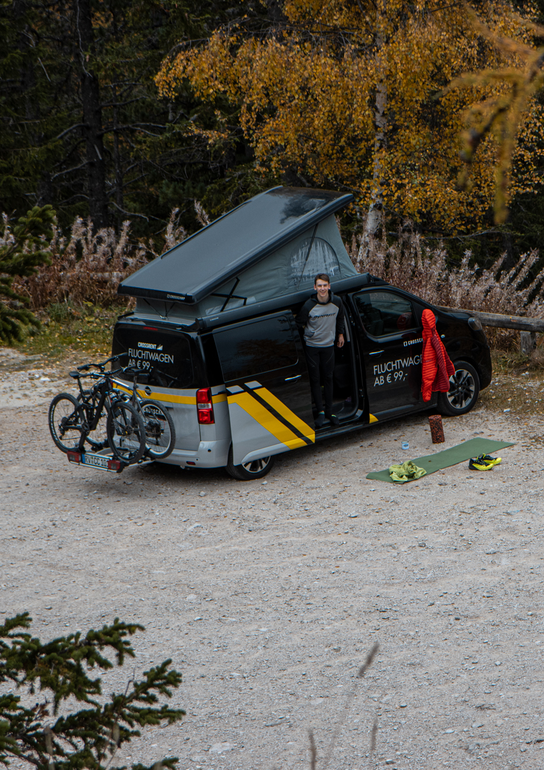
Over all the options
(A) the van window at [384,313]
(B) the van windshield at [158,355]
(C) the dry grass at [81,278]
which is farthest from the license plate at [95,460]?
(C) the dry grass at [81,278]

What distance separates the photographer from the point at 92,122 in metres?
23.0

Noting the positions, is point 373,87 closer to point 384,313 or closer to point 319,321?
point 384,313

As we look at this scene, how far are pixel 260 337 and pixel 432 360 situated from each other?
252 cm

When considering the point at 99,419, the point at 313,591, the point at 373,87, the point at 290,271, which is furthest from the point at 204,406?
the point at 373,87

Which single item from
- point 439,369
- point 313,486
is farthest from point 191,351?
point 439,369

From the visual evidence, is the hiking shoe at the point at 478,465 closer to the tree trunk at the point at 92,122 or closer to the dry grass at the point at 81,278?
the dry grass at the point at 81,278

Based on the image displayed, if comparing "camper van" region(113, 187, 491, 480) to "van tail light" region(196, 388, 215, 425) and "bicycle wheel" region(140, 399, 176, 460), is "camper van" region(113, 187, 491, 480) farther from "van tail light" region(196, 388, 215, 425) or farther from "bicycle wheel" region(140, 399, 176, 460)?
"bicycle wheel" region(140, 399, 176, 460)

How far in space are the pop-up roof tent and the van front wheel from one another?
1734 mm

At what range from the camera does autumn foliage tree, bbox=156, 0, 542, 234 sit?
16016 mm

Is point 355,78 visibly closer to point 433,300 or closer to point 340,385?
point 433,300

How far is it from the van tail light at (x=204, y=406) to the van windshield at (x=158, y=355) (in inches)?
5.7

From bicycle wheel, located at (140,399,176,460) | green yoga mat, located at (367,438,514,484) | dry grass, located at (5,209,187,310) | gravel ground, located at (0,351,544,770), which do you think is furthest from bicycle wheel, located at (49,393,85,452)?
dry grass, located at (5,209,187,310)

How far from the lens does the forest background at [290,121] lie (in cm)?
1595

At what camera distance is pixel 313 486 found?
28.5 ft
